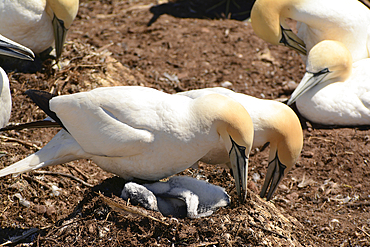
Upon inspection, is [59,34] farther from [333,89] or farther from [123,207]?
[333,89]

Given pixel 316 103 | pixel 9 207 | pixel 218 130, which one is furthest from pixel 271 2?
pixel 9 207

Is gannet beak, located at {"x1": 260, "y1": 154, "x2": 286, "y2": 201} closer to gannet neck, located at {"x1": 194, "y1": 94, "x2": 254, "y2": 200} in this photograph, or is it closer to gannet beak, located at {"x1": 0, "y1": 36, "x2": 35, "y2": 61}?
gannet neck, located at {"x1": 194, "y1": 94, "x2": 254, "y2": 200}

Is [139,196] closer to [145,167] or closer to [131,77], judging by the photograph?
[145,167]

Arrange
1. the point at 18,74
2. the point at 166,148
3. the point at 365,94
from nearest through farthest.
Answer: the point at 166,148, the point at 365,94, the point at 18,74

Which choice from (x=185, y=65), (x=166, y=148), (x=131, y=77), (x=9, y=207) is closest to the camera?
(x=166, y=148)

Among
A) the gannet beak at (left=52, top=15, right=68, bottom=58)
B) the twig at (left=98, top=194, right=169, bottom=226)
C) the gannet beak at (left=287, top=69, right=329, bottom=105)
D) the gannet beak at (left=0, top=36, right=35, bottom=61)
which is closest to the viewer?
the twig at (left=98, top=194, right=169, bottom=226)

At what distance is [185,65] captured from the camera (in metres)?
6.97

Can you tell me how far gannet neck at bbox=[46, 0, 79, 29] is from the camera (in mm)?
5809

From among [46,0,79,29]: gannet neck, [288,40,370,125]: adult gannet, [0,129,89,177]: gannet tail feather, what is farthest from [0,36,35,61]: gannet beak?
[288,40,370,125]: adult gannet

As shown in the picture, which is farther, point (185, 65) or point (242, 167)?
point (185, 65)

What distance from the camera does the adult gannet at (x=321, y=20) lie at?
5812mm

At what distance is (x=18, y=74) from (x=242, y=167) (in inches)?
139

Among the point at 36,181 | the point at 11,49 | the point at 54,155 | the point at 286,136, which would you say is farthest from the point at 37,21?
the point at 286,136

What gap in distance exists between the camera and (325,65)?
18.0ft
